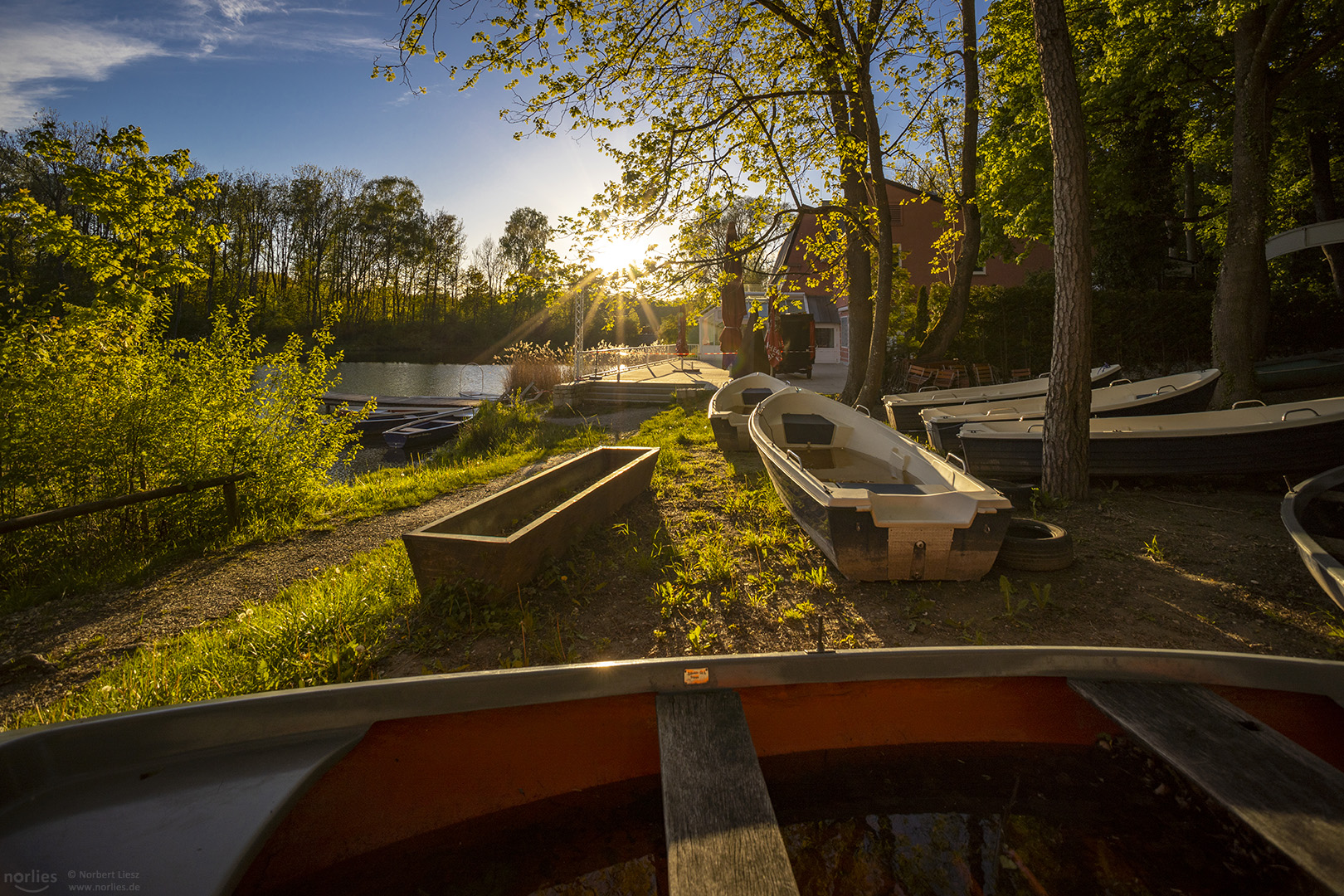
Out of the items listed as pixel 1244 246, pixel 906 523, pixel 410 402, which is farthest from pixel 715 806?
pixel 410 402

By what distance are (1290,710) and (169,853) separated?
279 cm

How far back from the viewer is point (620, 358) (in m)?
20.7

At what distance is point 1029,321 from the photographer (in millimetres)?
13938

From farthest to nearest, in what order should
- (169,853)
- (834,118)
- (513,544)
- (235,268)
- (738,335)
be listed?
(235,268)
(738,335)
(834,118)
(513,544)
(169,853)

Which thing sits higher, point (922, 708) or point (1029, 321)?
point (1029, 321)

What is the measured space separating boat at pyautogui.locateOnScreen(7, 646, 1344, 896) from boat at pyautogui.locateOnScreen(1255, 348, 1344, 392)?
11.1 meters

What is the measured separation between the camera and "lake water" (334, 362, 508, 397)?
25.7m

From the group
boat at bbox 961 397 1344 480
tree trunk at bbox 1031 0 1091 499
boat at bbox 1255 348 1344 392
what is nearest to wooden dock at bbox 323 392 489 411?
boat at bbox 961 397 1344 480

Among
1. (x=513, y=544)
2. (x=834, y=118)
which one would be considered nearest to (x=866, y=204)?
(x=834, y=118)

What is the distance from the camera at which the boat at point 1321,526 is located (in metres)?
2.89

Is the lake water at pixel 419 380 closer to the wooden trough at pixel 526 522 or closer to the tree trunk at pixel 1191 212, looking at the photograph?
the wooden trough at pixel 526 522

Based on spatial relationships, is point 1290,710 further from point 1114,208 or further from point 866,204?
point 1114,208

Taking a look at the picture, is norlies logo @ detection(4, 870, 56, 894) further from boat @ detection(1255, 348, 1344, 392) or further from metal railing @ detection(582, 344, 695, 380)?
metal railing @ detection(582, 344, 695, 380)

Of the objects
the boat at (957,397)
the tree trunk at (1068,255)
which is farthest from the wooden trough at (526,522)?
the boat at (957,397)
